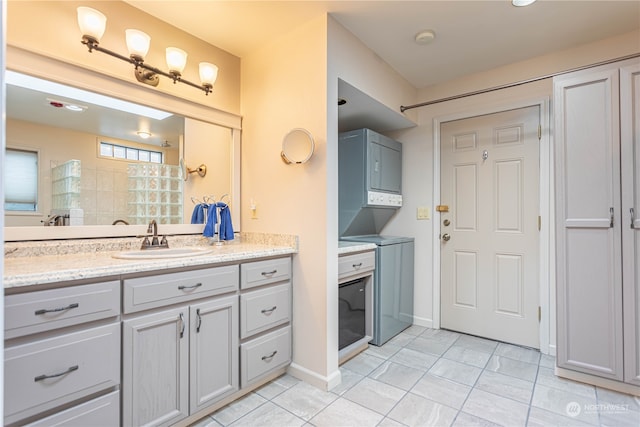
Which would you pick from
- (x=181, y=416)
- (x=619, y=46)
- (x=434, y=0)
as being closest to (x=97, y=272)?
(x=181, y=416)

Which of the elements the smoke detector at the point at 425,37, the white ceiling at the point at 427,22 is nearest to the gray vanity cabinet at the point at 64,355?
the white ceiling at the point at 427,22

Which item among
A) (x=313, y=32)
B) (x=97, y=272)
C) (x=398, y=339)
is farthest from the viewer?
(x=398, y=339)

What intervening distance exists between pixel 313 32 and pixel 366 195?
1310 mm

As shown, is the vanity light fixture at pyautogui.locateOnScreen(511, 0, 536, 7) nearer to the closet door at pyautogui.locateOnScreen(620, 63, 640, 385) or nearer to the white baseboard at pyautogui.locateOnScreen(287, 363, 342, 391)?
the closet door at pyautogui.locateOnScreen(620, 63, 640, 385)

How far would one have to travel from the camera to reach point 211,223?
2.20 m

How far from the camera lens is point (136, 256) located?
1708 millimetres

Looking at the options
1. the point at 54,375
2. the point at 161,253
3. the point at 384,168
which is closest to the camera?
the point at 54,375

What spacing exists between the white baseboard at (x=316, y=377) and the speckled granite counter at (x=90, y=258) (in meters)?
0.80

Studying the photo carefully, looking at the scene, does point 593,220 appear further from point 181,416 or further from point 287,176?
point 181,416

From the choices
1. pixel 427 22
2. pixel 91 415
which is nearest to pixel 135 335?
pixel 91 415

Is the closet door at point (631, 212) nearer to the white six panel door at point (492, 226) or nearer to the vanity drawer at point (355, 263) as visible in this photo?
the white six panel door at point (492, 226)

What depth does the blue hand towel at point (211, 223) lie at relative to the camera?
86.0 inches

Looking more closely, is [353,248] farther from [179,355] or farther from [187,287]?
[179,355]

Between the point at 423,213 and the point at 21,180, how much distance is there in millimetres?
2993
